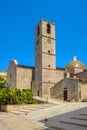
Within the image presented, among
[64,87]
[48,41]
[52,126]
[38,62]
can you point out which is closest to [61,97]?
[64,87]

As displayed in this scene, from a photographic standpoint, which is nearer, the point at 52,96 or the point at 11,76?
the point at 52,96

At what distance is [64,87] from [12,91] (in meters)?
14.0

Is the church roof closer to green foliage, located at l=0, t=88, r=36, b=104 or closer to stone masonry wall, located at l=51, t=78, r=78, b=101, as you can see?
stone masonry wall, located at l=51, t=78, r=78, b=101

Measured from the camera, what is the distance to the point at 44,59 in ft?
135

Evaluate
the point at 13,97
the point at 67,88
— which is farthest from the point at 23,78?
the point at 13,97

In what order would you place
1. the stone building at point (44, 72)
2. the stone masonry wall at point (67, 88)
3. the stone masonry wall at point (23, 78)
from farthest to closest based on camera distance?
the stone masonry wall at point (23, 78) → the stone building at point (44, 72) → the stone masonry wall at point (67, 88)

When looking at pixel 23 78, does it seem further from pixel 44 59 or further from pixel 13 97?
pixel 13 97

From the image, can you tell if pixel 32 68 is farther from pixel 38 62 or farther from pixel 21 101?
pixel 21 101

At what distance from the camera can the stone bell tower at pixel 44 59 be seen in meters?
40.3

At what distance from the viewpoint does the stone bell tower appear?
132 ft

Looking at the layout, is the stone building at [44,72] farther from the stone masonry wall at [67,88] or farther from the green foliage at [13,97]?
the green foliage at [13,97]

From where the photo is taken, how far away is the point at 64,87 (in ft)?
121

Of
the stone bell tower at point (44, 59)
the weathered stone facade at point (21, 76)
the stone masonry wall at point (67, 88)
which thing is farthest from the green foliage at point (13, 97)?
the weathered stone facade at point (21, 76)

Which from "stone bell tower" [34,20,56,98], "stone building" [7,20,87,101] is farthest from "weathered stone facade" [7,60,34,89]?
"stone bell tower" [34,20,56,98]
